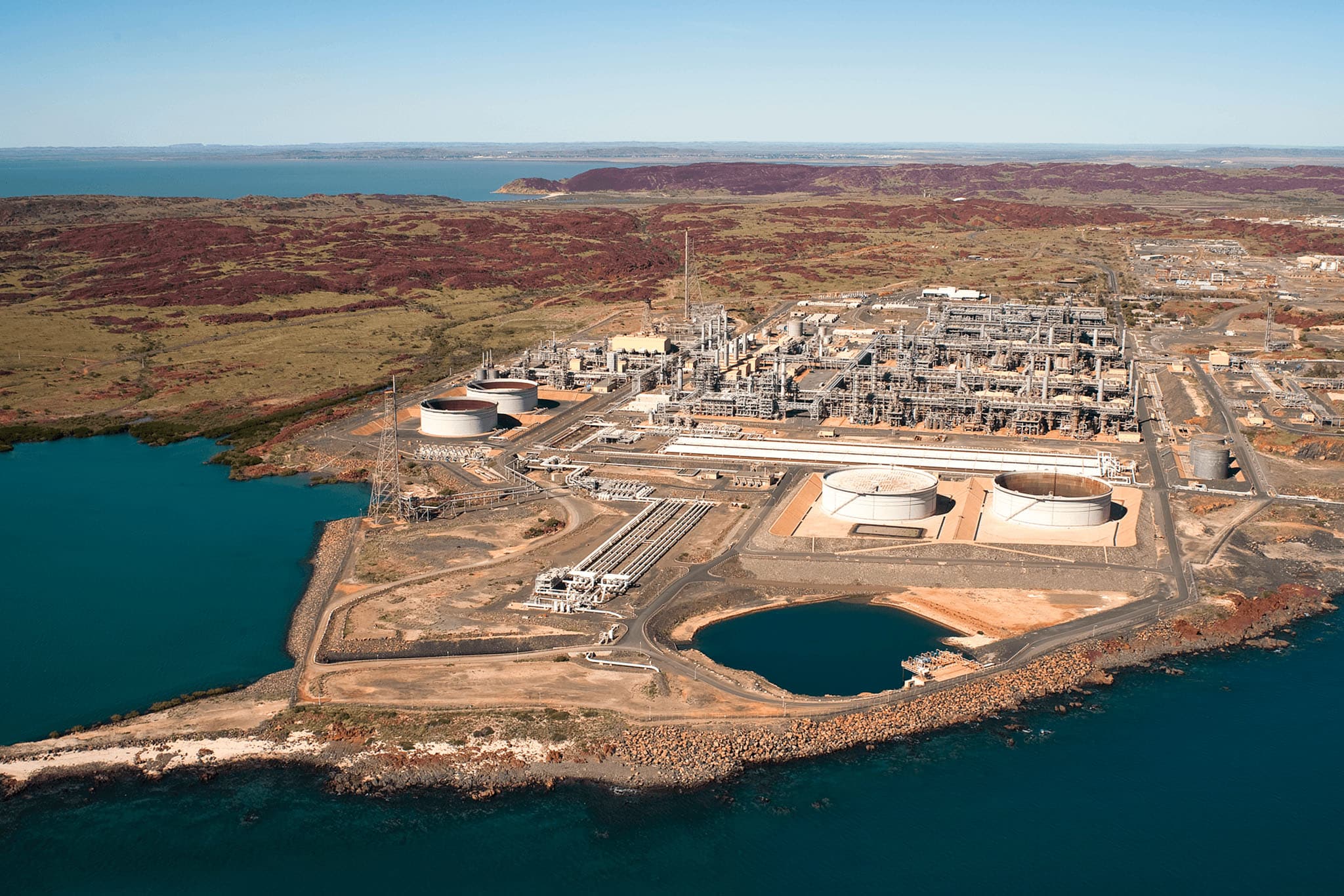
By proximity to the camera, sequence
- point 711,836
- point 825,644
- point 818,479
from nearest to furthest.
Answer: point 711,836 → point 825,644 → point 818,479

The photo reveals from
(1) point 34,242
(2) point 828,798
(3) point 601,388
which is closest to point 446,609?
(2) point 828,798

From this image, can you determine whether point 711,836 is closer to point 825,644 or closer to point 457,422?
point 825,644

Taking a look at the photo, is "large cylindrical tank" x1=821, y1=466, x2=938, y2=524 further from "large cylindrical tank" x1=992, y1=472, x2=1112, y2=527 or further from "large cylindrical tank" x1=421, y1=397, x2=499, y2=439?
"large cylindrical tank" x1=421, y1=397, x2=499, y2=439

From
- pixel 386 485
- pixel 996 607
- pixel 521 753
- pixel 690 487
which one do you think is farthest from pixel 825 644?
pixel 386 485

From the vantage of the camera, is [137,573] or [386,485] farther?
[386,485]

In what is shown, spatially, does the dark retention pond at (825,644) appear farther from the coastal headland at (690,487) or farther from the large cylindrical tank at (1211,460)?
the large cylindrical tank at (1211,460)

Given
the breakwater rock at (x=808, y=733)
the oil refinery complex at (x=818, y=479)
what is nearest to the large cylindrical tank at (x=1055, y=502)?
the oil refinery complex at (x=818, y=479)

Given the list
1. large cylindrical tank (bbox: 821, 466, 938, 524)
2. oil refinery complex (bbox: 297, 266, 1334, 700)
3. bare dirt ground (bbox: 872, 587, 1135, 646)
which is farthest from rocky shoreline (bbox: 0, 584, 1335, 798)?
large cylindrical tank (bbox: 821, 466, 938, 524)
